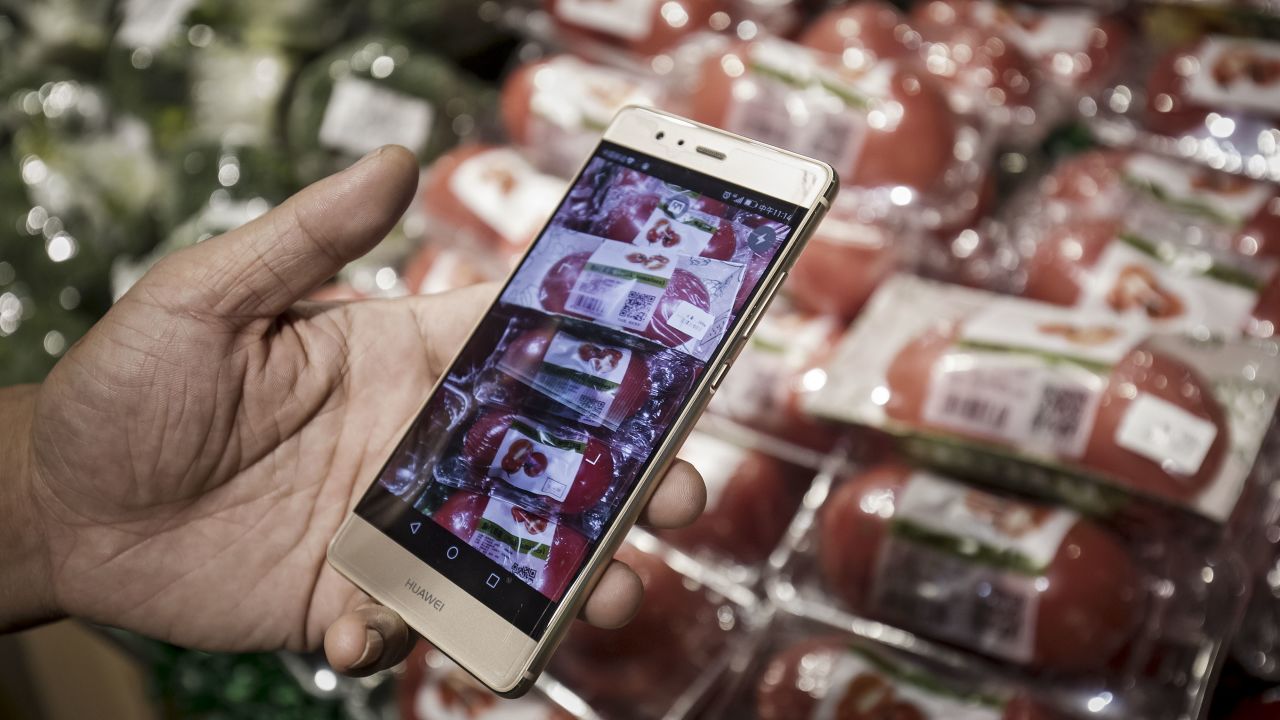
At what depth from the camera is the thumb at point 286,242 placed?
3.22 feet

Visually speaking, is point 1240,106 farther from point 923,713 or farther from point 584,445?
point 584,445

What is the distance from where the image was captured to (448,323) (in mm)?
1131

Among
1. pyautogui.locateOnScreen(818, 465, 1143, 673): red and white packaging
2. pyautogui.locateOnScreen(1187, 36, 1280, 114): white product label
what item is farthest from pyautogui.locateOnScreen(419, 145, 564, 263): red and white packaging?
pyautogui.locateOnScreen(1187, 36, 1280, 114): white product label

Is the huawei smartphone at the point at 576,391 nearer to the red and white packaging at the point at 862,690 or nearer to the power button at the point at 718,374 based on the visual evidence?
Answer: the power button at the point at 718,374

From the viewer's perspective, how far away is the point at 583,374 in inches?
36.7

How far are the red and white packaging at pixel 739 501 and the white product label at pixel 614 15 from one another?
30.2 inches

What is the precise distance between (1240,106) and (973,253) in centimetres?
41

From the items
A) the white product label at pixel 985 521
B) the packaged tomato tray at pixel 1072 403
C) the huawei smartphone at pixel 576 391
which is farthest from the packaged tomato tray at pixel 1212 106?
the huawei smartphone at pixel 576 391

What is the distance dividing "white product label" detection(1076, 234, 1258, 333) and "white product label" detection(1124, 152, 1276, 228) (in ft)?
0.29

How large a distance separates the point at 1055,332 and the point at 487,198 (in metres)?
0.96

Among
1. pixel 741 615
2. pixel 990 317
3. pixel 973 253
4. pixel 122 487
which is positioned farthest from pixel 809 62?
pixel 122 487

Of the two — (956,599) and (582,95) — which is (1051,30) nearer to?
(582,95)

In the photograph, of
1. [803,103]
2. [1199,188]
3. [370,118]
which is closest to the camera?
[1199,188]

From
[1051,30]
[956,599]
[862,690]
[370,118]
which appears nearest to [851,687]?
[862,690]
